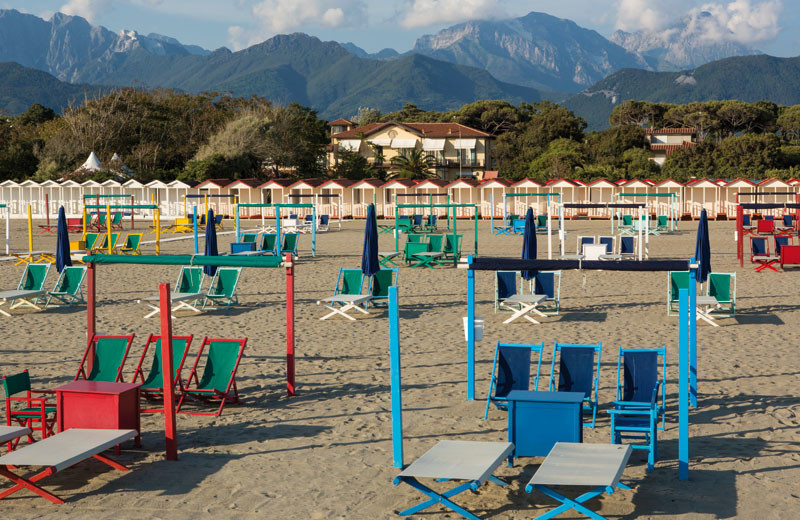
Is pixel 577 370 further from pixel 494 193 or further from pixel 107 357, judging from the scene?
pixel 494 193

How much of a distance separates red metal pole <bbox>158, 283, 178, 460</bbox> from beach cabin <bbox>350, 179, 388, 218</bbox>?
37.5 metres

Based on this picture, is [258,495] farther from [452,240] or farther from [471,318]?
[452,240]

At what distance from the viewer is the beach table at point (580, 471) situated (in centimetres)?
522

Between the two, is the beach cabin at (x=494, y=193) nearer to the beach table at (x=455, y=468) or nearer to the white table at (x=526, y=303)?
the white table at (x=526, y=303)

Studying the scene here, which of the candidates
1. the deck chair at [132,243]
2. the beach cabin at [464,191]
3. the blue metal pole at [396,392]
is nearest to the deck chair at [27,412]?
the blue metal pole at [396,392]

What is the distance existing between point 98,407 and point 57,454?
957 mm

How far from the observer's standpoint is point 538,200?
4294 cm

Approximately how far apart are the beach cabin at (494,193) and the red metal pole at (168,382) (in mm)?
36046

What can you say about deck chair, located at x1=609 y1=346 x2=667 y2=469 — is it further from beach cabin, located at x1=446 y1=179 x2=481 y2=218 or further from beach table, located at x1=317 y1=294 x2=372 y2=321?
beach cabin, located at x1=446 y1=179 x2=481 y2=218

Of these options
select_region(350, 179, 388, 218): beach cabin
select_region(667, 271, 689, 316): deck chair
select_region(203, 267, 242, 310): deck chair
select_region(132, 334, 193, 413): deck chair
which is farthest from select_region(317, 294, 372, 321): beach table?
select_region(350, 179, 388, 218): beach cabin

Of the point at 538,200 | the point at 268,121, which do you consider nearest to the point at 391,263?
the point at 538,200

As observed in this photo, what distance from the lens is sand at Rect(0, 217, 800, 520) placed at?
19.2 feet

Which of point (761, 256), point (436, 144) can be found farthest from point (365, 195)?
point (436, 144)

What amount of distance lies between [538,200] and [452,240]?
71.8ft
